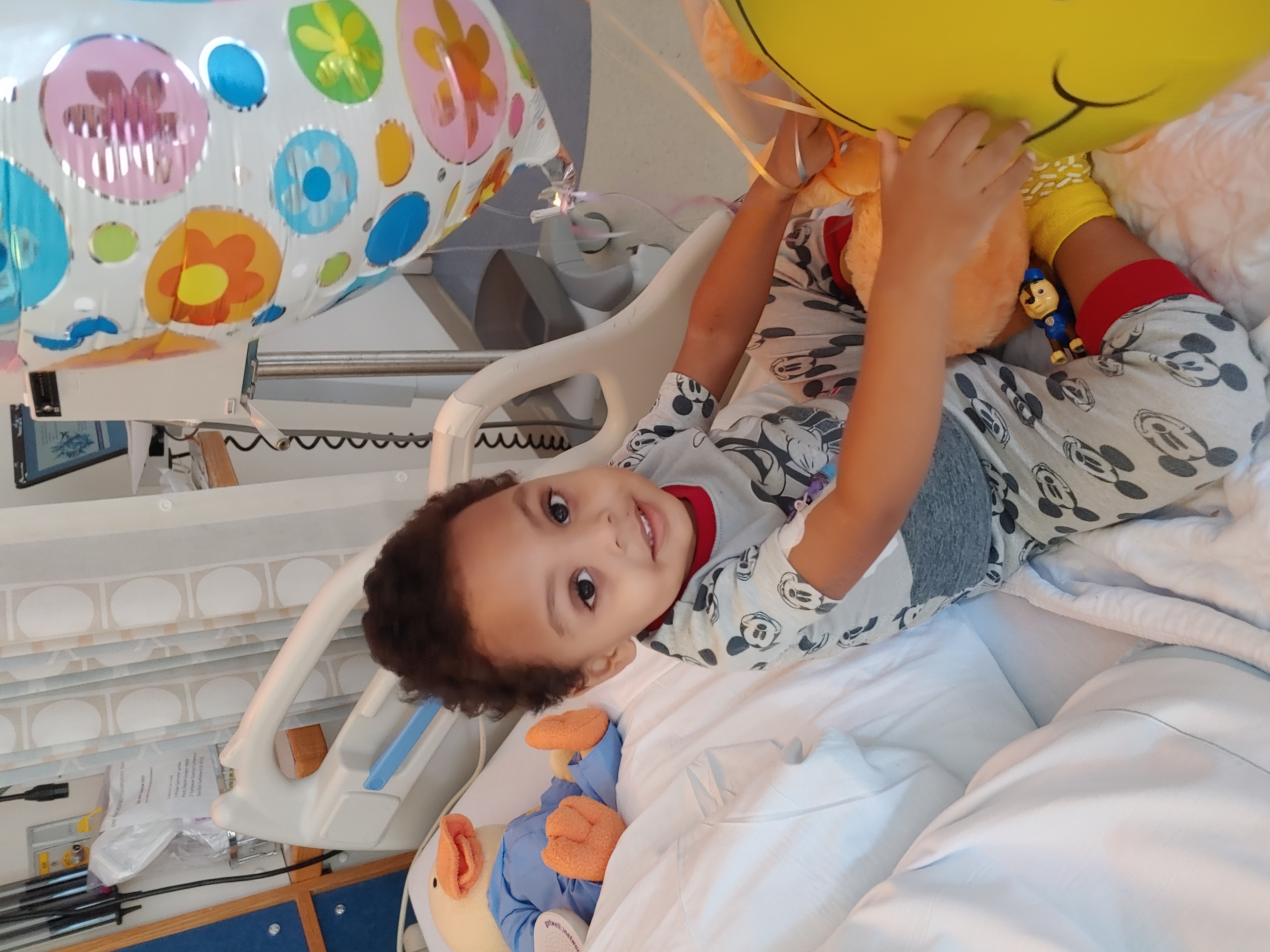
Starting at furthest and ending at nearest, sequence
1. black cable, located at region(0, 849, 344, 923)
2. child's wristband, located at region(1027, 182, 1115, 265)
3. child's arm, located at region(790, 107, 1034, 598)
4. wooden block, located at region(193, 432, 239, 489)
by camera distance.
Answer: black cable, located at region(0, 849, 344, 923), wooden block, located at region(193, 432, 239, 489), child's wristband, located at region(1027, 182, 1115, 265), child's arm, located at region(790, 107, 1034, 598)

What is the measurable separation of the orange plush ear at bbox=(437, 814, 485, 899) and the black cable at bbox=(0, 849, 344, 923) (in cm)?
40

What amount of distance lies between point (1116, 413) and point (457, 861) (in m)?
1.16

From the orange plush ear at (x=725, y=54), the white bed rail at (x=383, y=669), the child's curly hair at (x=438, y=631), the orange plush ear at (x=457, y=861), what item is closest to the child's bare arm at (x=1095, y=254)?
the orange plush ear at (x=725, y=54)

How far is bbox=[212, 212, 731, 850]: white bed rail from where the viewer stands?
1.17 metres

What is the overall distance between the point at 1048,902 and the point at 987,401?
1.68 ft

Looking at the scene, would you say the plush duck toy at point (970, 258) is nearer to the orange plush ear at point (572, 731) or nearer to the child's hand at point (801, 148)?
the child's hand at point (801, 148)

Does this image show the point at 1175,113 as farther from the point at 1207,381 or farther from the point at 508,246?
the point at 508,246

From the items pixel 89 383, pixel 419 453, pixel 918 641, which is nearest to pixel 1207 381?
pixel 918 641

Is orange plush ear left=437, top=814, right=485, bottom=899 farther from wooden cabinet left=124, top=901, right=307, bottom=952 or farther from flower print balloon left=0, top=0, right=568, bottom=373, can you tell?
flower print balloon left=0, top=0, right=568, bottom=373

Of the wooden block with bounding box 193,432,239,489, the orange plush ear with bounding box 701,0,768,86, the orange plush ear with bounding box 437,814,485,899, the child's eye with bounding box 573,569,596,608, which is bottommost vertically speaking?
the orange plush ear with bounding box 437,814,485,899

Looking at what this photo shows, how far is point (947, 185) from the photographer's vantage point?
576mm

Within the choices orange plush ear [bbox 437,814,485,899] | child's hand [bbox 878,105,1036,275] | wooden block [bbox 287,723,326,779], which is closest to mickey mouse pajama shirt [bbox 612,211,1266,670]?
child's hand [bbox 878,105,1036,275]

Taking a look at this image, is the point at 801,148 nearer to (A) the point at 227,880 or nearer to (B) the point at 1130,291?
(B) the point at 1130,291

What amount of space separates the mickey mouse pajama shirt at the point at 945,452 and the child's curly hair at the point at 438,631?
0.16 meters
